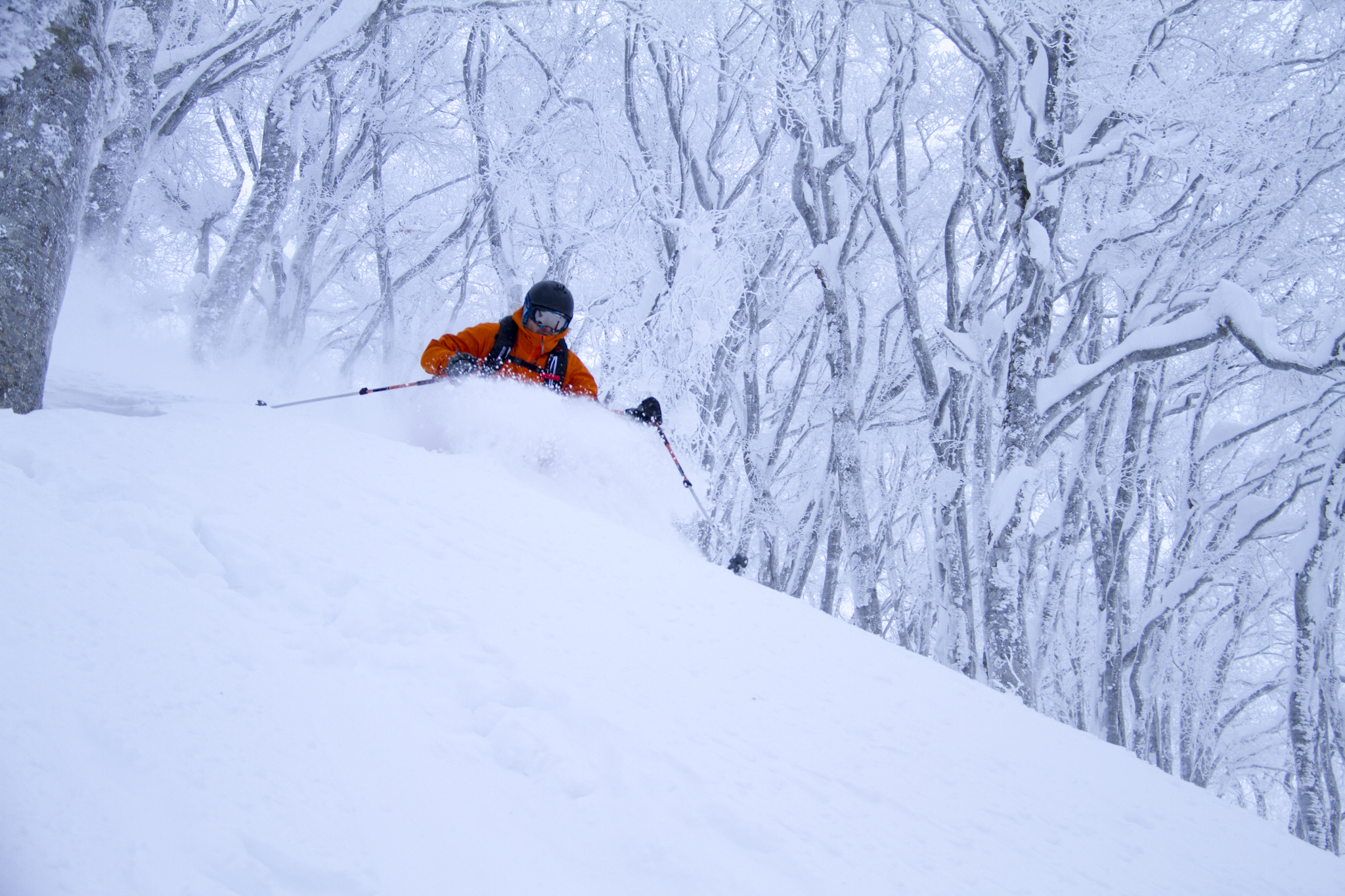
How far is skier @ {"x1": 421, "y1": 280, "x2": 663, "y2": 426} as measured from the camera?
5.59 m

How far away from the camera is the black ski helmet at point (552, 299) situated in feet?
18.5

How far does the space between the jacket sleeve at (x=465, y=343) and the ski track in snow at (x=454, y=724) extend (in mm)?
2231

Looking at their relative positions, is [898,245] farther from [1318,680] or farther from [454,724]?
[1318,680]

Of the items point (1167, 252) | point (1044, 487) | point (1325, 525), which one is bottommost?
point (1325, 525)

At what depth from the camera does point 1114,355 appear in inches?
197

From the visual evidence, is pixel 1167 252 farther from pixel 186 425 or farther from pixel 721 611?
pixel 186 425

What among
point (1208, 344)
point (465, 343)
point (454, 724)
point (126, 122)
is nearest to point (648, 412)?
point (465, 343)

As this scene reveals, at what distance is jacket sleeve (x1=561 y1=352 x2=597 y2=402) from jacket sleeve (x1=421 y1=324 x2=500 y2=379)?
711 millimetres

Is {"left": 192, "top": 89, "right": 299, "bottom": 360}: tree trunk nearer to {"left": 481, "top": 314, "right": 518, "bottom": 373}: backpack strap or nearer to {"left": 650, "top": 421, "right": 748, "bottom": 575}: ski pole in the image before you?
{"left": 481, "top": 314, "right": 518, "bottom": 373}: backpack strap

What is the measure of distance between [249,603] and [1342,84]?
927cm

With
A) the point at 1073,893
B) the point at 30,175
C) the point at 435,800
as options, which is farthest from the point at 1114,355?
the point at 30,175

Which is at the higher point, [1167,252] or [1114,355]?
[1167,252]

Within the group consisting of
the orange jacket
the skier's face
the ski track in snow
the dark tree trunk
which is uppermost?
the skier's face

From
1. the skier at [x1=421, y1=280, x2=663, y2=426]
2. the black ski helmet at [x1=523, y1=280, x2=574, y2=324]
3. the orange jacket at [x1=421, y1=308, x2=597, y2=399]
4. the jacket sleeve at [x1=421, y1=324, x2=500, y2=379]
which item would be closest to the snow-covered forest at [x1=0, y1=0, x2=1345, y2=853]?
the orange jacket at [x1=421, y1=308, x2=597, y2=399]
